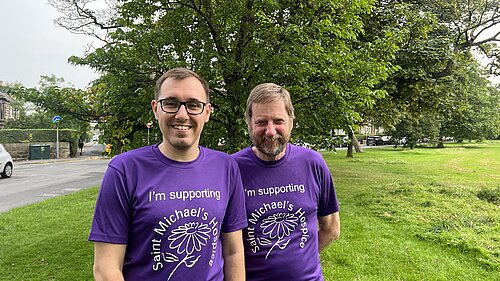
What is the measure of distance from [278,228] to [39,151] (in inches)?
1251

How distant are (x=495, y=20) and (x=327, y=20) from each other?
1394 centimetres

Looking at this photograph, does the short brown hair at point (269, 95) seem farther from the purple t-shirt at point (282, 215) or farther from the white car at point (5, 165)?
the white car at point (5, 165)

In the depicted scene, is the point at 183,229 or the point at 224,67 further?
the point at 224,67

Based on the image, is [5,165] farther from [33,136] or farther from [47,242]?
[33,136]

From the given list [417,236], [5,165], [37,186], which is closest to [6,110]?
[5,165]

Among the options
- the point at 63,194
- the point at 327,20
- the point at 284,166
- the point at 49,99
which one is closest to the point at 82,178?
the point at 63,194

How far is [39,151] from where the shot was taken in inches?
1164

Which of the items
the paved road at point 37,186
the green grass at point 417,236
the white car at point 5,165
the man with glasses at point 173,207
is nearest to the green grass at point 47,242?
the paved road at point 37,186

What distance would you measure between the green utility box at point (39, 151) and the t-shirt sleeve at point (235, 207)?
3165 cm

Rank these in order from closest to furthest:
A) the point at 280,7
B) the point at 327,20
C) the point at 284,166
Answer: the point at 284,166, the point at 327,20, the point at 280,7

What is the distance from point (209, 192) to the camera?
176cm

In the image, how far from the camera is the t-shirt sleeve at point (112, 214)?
5.23 feet

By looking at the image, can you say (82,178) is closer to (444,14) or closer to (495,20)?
(444,14)

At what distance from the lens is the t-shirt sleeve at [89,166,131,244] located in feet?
5.23
